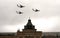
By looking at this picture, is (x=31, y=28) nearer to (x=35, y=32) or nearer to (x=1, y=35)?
(x=35, y=32)

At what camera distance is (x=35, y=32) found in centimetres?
9656

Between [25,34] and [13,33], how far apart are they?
60.3 feet

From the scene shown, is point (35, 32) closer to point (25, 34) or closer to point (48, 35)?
point (25, 34)

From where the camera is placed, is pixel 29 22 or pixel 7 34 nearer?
pixel 29 22

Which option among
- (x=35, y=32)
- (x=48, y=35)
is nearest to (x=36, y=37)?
(x=35, y=32)

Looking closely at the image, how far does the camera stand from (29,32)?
314 ft

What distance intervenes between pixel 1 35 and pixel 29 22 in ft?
63.7

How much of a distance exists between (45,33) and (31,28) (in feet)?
57.7

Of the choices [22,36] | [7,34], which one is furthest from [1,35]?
[22,36]

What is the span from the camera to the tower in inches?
3766

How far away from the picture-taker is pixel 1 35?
11119cm

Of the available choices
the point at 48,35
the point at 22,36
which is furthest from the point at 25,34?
the point at 48,35

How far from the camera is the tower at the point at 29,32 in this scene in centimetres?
9566

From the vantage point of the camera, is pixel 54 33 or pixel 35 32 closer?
pixel 35 32
